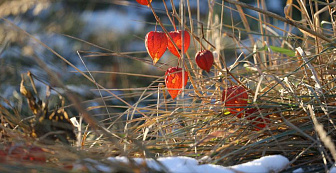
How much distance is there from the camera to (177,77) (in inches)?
34.6

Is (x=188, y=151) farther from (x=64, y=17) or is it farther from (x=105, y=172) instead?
(x=64, y=17)

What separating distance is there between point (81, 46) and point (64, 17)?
24 centimetres

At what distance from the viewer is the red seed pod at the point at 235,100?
2.60 feet

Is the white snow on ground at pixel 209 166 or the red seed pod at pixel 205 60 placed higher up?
the red seed pod at pixel 205 60

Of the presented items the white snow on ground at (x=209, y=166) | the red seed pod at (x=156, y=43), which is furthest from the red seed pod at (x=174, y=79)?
the white snow on ground at (x=209, y=166)

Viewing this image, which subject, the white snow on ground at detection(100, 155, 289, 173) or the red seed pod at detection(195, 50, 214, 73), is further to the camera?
the red seed pod at detection(195, 50, 214, 73)

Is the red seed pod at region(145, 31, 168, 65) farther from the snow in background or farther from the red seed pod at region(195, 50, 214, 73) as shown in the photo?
the snow in background

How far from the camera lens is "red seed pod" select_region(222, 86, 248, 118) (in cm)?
79

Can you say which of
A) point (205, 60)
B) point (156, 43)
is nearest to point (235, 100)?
point (205, 60)

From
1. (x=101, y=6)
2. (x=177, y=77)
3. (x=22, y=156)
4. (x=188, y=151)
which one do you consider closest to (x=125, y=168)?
(x=22, y=156)

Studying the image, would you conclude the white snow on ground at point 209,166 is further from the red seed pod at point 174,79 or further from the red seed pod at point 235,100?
the red seed pod at point 174,79

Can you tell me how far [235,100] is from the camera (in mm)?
811

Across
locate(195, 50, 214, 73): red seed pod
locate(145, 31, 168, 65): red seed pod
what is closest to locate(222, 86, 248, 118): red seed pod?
locate(195, 50, 214, 73): red seed pod

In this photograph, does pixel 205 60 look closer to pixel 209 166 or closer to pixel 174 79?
pixel 174 79
